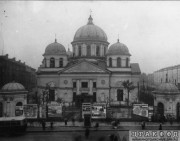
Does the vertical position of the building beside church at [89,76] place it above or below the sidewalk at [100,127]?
above

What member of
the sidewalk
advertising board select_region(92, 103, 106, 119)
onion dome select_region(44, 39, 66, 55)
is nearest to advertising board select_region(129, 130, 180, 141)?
the sidewalk

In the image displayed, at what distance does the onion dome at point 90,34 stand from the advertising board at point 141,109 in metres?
26.2

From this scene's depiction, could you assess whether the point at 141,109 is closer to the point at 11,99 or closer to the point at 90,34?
the point at 11,99

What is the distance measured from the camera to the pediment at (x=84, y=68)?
166 ft

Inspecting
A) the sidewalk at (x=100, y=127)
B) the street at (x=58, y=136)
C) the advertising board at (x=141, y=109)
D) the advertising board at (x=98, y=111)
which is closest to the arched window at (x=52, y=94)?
the sidewalk at (x=100, y=127)

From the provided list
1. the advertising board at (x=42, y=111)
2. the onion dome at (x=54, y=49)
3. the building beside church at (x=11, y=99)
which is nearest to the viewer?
the advertising board at (x=42, y=111)

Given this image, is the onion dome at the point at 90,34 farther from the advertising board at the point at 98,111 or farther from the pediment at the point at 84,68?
the advertising board at the point at 98,111

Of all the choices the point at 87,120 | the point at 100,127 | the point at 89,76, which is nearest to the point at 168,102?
the point at 100,127

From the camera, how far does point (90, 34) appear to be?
57.1 meters

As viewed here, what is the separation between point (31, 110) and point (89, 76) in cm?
1887

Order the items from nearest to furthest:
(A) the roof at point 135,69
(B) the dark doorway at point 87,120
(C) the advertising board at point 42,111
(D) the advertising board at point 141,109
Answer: (B) the dark doorway at point 87,120 < (D) the advertising board at point 141,109 < (C) the advertising board at point 42,111 < (A) the roof at point 135,69

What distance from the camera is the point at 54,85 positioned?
52.5 meters

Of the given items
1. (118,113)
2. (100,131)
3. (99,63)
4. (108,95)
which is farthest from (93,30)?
(100,131)

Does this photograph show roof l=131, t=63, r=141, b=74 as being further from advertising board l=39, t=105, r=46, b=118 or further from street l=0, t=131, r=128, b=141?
street l=0, t=131, r=128, b=141
